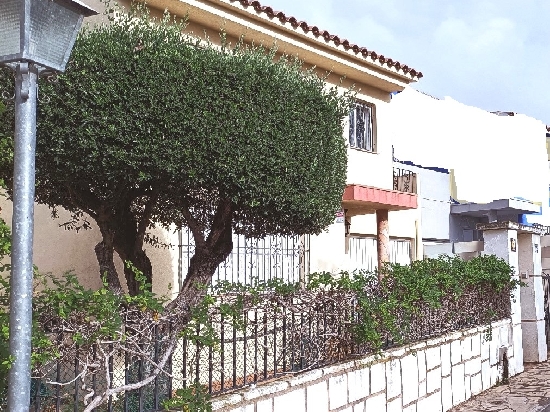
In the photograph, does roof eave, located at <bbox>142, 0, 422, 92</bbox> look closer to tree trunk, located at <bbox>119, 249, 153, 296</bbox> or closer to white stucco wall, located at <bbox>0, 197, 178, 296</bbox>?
white stucco wall, located at <bbox>0, 197, 178, 296</bbox>

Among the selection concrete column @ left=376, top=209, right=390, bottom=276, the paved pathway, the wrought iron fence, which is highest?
concrete column @ left=376, top=209, right=390, bottom=276

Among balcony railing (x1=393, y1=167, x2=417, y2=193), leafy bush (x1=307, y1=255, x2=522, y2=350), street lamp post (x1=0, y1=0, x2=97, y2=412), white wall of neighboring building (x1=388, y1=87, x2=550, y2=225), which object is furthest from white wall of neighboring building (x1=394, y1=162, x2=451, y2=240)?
street lamp post (x1=0, y1=0, x2=97, y2=412)

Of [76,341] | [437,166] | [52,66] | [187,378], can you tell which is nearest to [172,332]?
[187,378]

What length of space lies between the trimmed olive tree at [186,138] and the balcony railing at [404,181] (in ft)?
30.2

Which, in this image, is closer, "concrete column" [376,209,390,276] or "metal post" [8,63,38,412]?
"metal post" [8,63,38,412]

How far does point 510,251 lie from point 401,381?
476 centimetres

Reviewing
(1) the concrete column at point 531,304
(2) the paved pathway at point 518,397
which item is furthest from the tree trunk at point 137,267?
(1) the concrete column at point 531,304

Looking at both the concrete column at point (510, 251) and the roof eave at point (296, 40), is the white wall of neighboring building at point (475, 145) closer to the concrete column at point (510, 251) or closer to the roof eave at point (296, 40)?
the roof eave at point (296, 40)

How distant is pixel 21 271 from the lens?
10.1 ft

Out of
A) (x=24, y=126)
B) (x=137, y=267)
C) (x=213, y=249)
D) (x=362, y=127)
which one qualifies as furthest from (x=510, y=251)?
(x=24, y=126)

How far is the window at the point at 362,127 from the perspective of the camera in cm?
1277

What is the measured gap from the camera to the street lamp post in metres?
3.08

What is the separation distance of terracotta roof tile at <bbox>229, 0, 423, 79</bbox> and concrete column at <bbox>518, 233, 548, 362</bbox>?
3.68 m

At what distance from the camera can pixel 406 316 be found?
752cm
